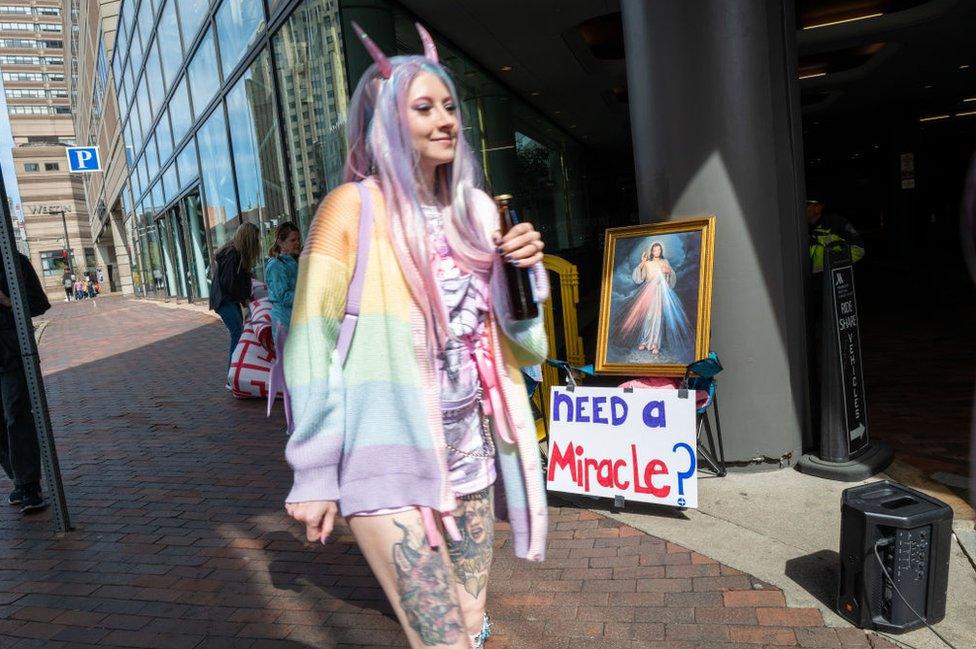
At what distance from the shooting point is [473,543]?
1924 mm

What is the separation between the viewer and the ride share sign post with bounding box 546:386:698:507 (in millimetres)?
3668

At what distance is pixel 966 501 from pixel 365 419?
12.0 feet

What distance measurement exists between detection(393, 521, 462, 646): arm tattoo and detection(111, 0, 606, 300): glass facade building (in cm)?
368

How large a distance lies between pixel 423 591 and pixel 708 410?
3.10 metres

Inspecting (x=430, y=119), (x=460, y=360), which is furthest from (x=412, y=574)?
(x=430, y=119)

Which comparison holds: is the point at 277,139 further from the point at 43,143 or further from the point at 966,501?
the point at 43,143

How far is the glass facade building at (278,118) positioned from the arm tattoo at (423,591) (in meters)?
3.68

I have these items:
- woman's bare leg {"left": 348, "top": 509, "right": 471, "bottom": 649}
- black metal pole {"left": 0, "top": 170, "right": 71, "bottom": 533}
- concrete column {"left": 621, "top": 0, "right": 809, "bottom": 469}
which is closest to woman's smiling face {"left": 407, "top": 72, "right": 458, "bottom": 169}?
woman's bare leg {"left": 348, "top": 509, "right": 471, "bottom": 649}

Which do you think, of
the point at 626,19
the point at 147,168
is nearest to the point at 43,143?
the point at 147,168

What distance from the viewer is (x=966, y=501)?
3.68 m

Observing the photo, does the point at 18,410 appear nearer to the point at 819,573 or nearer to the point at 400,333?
the point at 400,333

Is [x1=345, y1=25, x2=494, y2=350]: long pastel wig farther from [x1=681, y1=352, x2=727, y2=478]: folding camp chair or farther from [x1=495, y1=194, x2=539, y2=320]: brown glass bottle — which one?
[x1=681, y1=352, x2=727, y2=478]: folding camp chair

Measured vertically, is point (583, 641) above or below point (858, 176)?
below

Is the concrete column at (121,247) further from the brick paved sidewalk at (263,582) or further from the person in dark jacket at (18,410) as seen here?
the brick paved sidewalk at (263,582)
